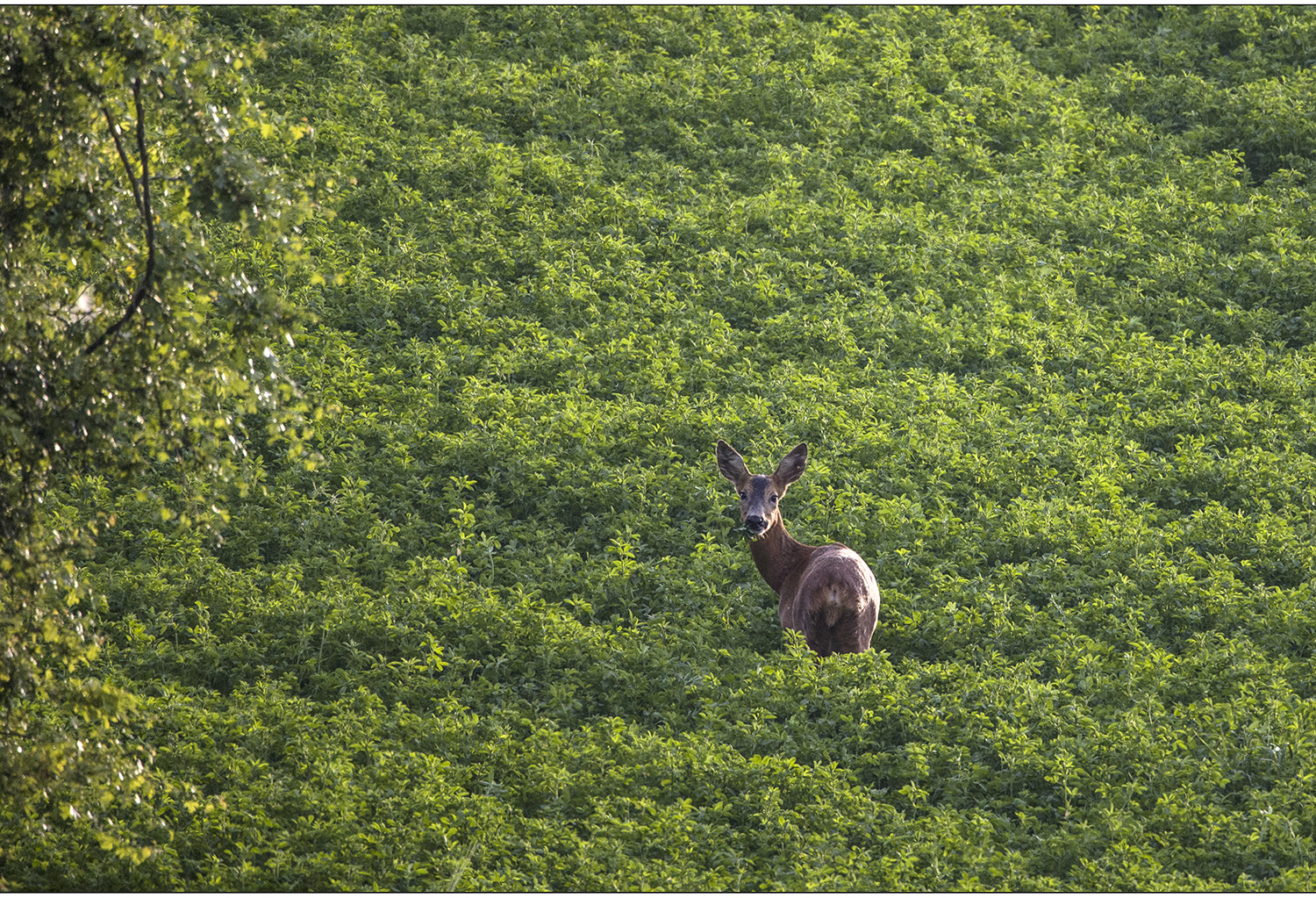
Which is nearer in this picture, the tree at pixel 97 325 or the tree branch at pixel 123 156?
the tree at pixel 97 325

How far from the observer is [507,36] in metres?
20.6

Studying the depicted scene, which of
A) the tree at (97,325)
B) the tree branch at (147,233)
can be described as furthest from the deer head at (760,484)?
the tree branch at (147,233)

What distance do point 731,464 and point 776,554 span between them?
2.99 ft

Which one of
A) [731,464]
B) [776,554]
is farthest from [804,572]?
[731,464]

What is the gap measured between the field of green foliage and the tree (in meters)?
0.62

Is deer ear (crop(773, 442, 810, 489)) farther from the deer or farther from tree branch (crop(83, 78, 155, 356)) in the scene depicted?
tree branch (crop(83, 78, 155, 356))

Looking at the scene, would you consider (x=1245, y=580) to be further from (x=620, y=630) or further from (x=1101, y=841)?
(x=620, y=630)

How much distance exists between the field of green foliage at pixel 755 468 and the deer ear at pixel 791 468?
2.43 feet

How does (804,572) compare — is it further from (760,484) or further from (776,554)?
(760,484)

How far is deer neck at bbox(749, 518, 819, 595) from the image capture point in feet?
35.2

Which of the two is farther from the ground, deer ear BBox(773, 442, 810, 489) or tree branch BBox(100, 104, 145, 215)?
tree branch BBox(100, 104, 145, 215)

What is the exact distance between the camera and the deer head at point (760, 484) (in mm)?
10555

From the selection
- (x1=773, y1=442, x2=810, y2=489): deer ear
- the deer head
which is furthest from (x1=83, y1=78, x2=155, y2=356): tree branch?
(x1=773, y1=442, x2=810, y2=489): deer ear

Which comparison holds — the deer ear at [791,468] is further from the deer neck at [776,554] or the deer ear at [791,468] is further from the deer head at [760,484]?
the deer neck at [776,554]
